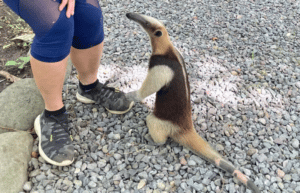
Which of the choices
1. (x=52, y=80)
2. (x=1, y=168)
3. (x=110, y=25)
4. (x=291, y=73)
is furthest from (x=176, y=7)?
(x=1, y=168)

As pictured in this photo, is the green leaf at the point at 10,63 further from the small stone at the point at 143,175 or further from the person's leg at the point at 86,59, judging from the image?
the small stone at the point at 143,175

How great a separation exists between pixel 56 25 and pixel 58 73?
382 mm

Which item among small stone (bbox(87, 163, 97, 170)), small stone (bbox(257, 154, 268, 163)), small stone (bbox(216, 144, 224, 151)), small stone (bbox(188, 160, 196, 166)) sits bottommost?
small stone (bbox(87, 163, 97, 170))

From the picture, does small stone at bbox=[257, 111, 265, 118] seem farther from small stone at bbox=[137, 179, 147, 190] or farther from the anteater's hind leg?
small stone at bbox=[137, 179, 147, 190]

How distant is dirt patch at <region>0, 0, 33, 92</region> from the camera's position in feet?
10.3

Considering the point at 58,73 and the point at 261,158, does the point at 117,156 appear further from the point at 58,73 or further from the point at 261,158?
the point at 261,158

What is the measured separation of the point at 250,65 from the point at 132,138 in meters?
1.91

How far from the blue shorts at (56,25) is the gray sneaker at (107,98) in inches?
23.1

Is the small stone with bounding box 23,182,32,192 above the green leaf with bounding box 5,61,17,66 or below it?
below

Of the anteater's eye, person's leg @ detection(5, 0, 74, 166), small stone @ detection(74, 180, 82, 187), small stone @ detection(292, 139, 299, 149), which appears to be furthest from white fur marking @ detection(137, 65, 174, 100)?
small stone @ detection(292, 139, 299, 149)

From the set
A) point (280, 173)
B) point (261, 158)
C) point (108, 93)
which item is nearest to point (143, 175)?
point (108, 93)

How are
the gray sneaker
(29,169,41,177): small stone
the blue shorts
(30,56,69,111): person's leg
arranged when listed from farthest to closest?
1. the gray sneaker
2. (29,169,41,177): small stone
3. (30,56,69,111): person's leg
4. the blue shorts

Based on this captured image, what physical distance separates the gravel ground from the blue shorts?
859 mm

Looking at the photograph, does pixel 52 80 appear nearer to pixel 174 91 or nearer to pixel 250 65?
pixel 174 91
